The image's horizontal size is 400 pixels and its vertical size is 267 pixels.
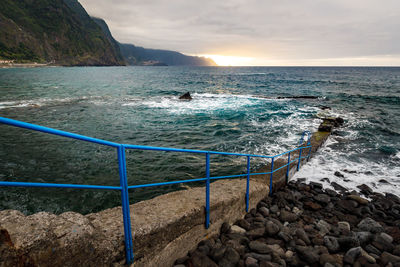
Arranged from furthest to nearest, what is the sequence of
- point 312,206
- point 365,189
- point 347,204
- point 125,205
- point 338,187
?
point 338,187 → point 365,189 → point 347,204 → point 312,206 → point 125,205

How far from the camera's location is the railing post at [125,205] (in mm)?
2250

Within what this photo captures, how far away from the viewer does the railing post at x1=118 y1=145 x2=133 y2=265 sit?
2.25 meters

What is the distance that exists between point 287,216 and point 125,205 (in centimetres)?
421

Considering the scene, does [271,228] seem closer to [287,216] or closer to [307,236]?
[307,236]

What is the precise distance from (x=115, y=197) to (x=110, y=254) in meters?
4.30

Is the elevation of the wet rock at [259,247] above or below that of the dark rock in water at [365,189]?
above

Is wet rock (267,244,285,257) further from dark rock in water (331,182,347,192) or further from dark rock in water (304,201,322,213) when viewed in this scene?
dark rock in water (331,182,347,192)

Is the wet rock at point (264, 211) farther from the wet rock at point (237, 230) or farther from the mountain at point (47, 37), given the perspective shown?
the mountain at point (47, 37)

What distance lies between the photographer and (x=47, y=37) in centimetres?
14050

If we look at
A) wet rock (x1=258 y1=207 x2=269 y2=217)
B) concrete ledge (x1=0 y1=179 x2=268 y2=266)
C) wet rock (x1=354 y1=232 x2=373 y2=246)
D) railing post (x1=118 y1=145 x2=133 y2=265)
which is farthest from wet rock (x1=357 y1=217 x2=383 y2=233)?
railing post (x1=118 y1=145 x2=133 y2=265)

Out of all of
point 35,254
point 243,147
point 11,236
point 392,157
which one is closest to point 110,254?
point 35,254

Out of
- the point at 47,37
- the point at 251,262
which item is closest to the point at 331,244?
the point at 251,262

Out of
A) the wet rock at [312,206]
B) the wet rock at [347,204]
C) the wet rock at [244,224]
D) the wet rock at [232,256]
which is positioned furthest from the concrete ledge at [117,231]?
the wet rock at [347,204]

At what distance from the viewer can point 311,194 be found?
22.0 feet
